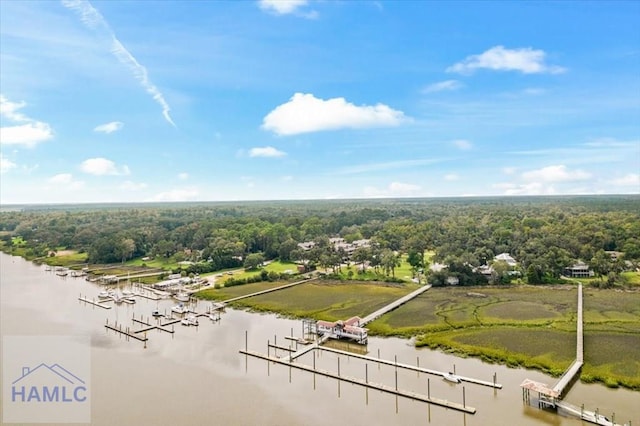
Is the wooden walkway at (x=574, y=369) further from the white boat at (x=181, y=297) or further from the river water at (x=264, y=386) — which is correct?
the white boat at (x=181, y=297)

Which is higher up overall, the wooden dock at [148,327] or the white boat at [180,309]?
the white boat at [180,309]

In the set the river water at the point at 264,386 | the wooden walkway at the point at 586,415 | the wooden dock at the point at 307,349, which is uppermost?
the wooden walkway at the point at 586,415

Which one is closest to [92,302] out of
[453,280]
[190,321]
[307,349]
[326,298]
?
[190,321]

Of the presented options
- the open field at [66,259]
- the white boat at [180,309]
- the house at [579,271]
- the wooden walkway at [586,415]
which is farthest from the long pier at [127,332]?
A: the house at [579,271]

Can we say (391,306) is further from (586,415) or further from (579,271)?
(579,271)

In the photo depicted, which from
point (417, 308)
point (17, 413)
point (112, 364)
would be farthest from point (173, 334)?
point (417, 308)

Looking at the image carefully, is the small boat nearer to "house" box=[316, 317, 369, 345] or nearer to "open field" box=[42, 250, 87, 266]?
"house" box=[316, 317, 369, 345]

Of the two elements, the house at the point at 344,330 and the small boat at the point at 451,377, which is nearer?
the small boat at the point at 451,377

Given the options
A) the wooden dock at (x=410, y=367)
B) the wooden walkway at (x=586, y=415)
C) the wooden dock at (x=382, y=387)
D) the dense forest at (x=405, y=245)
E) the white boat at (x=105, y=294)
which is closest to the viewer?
the wooden walkway at (x=586, y=415)
